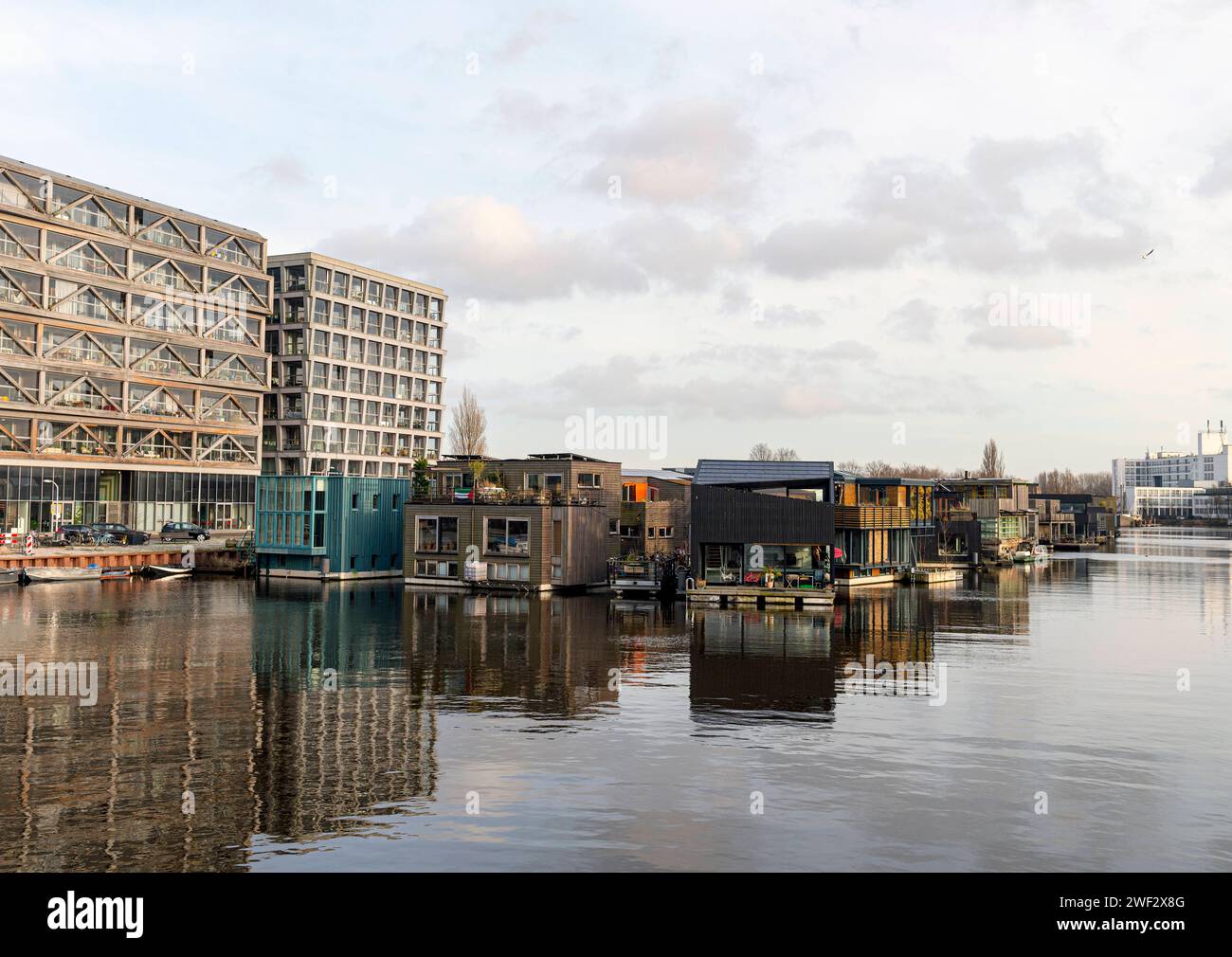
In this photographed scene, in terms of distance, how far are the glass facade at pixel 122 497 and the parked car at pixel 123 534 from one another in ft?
16.9

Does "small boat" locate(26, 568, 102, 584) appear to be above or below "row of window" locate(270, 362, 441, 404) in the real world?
below

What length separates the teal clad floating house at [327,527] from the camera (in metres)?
93.6

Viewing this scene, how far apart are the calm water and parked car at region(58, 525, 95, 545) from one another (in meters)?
44.1

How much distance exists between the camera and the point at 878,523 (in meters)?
99.8

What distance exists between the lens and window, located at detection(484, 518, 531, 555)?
8519 cm

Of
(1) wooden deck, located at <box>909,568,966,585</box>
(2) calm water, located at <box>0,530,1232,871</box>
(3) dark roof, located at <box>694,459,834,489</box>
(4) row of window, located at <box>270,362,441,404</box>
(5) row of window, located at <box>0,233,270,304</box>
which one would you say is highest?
(5) row of window, located at <box>0,233,270,304</box>

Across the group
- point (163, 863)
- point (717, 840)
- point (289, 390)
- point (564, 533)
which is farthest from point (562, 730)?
point (289, 390)

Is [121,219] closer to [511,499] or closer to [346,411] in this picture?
[346,411]

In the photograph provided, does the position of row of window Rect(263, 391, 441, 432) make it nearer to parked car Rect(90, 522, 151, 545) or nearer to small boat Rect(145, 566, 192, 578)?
parked car Rect(90, 522, 151, 545)

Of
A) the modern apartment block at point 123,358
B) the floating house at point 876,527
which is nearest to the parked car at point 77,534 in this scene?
the modern apartment block at point 123,358

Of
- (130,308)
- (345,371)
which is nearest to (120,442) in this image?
(130,308)

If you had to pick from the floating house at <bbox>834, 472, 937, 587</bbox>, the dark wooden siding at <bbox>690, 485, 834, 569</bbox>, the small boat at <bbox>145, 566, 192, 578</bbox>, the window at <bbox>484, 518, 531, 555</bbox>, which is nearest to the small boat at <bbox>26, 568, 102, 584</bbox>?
the small boat at <bbox>145, 566, 192, 578</bbox>
